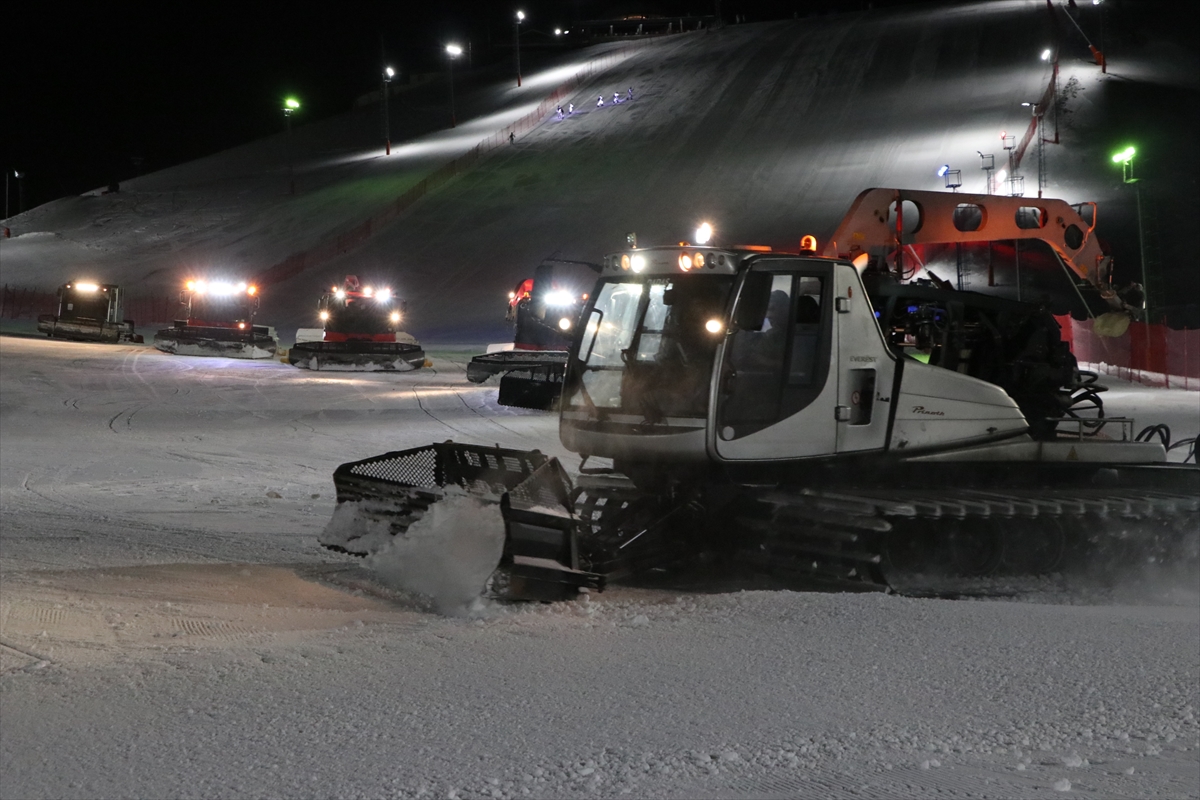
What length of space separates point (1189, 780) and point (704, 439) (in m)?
3.50

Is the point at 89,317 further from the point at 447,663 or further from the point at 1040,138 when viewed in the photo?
the point at 447,663

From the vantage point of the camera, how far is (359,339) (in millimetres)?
27812

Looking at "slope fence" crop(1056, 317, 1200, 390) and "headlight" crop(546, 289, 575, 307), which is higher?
"headlight" crop(546, 289, 575, 307)

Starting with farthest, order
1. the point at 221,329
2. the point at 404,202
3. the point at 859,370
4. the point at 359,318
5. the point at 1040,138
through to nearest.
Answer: the point at 404,202 → the point at 1040,138 → the point at 221,329 → the point at 359,318 → the point at 859,370

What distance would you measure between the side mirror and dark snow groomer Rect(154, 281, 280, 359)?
25.3 metres

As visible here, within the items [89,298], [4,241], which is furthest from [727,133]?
[4,241]

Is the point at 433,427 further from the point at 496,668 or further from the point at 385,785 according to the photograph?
the point at 385,785

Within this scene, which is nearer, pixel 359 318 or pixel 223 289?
pixel 359 318

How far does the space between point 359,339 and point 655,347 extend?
2109 centimetres

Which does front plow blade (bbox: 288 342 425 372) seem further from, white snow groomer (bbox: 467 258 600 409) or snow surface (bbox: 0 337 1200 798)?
snow surface (bbox: 0 337 1200 798)

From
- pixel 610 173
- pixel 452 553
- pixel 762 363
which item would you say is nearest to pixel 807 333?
pixel 762 363

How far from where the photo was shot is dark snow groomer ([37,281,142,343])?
34.4 metres

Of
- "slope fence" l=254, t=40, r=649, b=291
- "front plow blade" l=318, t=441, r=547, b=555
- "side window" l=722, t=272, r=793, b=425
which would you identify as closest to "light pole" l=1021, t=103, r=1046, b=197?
"slope fence" l=254, t=40, r=649, b=291

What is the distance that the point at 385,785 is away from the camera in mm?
4184
